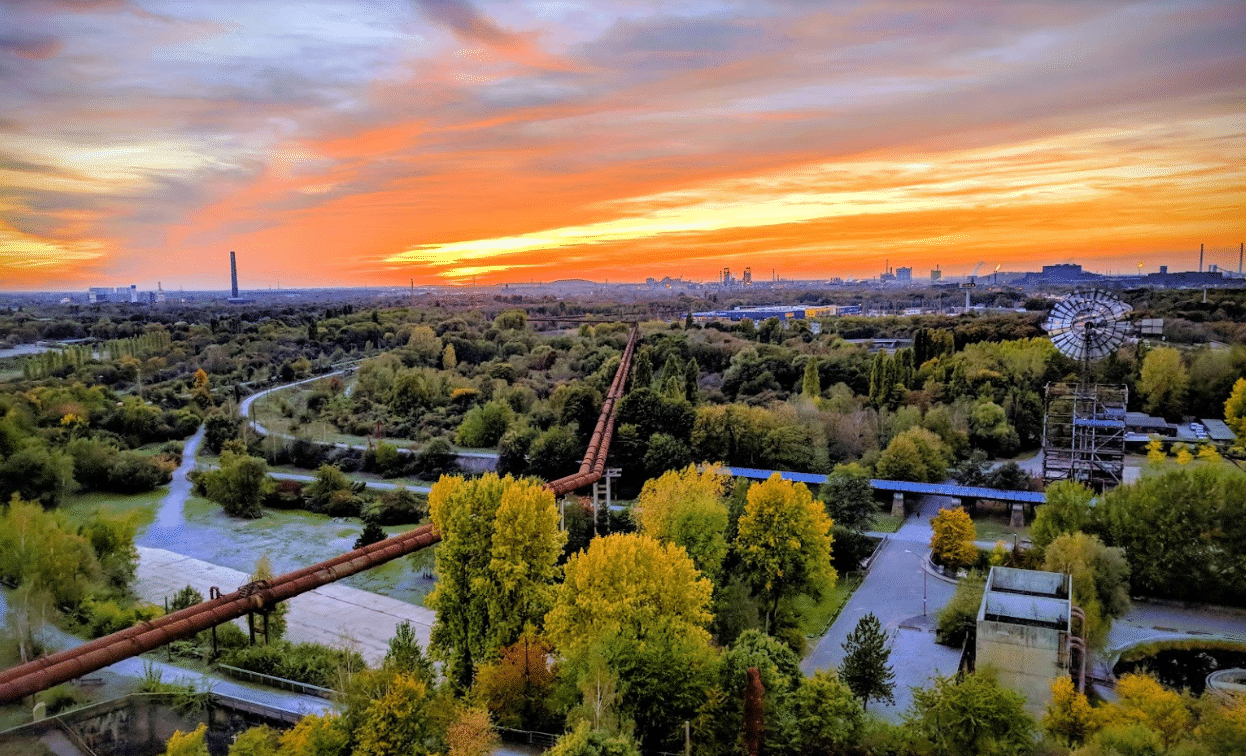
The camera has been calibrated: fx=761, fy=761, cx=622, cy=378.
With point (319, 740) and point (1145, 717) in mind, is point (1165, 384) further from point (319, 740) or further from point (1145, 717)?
point (319, 740)

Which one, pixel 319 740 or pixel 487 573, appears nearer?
pixel 319 740

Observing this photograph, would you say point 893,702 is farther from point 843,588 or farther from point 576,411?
point 576,411

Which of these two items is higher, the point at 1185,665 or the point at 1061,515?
the point at 1061,515

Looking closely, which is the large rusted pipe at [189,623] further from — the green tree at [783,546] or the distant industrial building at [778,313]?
the distant industrial building at [778,313]

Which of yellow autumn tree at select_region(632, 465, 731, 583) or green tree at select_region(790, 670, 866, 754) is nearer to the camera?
green tree at select_region(790, 670, 866, 754)

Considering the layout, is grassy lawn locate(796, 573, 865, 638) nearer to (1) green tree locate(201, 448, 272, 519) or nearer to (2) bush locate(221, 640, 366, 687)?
(2) bush locate(221, 640, 366, 687)

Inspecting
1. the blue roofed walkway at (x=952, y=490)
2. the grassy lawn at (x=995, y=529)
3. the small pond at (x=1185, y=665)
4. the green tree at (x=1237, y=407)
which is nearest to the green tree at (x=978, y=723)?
the small pond at (x=1185, y=665)

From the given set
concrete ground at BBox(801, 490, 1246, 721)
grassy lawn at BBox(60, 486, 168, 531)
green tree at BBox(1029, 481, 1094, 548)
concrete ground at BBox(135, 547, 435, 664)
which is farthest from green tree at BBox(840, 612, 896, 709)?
grassy lawn at BBox(60, 486, 168, 531)

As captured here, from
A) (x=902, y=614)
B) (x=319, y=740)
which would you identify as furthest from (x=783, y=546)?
(x=319, y=740)

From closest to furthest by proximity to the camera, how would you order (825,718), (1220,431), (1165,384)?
(825,718) < (1220,431) < (1165,384)
